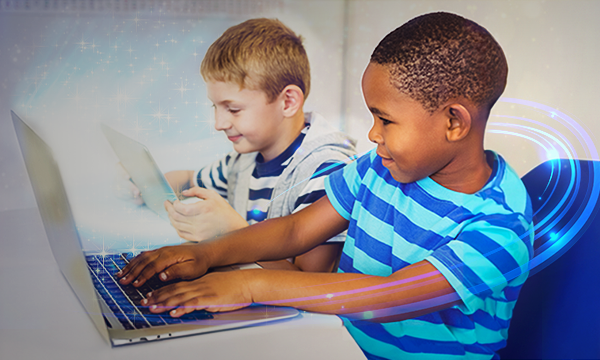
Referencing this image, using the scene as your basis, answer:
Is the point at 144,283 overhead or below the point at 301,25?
below

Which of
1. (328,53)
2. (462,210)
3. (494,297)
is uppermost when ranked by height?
(328,53)

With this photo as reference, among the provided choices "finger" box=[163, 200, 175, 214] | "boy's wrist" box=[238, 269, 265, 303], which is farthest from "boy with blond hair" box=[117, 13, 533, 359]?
"finger" box=[163, 200, 175, 214]

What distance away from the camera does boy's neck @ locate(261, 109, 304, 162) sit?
2.09 ft

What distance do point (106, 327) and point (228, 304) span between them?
13 centimetres

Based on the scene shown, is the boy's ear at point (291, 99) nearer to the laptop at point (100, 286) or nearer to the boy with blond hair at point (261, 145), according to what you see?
the boy with blond hair at point (261, 145)

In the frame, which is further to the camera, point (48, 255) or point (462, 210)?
point (48, 255)

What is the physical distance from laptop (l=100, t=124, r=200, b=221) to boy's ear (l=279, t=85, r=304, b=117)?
228 millimetres

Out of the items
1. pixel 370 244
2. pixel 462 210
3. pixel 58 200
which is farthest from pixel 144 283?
pixel 462 210

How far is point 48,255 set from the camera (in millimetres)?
584

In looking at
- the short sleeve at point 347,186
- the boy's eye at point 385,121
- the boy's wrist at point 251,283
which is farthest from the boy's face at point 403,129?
the boy's wrist at point 251,283

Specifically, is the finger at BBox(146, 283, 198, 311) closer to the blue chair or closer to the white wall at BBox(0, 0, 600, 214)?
the white wall at BBox(0, 0, 600, 214)

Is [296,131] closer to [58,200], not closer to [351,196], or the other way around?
[351,196]

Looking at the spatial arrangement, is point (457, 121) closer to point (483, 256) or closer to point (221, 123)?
point (483, 256)

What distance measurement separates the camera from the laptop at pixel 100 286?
0.42 m
